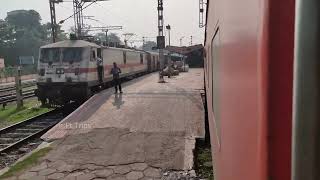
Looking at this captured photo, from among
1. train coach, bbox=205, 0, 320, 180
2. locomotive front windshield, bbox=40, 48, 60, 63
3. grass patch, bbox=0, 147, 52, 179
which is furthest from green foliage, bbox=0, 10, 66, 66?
train coach, bbox=205, 0, 320, 180

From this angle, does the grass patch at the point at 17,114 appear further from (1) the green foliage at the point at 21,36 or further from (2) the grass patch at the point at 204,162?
(1) the green foliage at the point at 21,36

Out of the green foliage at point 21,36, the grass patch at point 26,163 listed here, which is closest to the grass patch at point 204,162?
the grass patch at point 26,163

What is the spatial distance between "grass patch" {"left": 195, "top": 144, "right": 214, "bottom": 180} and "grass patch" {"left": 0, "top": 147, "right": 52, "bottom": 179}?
341 cm

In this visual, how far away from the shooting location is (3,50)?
80062mm

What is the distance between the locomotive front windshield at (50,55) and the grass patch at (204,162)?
1078cm

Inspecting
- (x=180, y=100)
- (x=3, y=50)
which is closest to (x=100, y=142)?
(x=180, y=100)

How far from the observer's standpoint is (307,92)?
25.4 inches

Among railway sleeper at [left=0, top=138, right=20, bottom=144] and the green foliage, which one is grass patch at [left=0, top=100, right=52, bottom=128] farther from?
the green foliage

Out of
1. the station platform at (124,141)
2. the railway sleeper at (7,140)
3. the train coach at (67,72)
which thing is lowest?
the railway sleeper at (7,140)

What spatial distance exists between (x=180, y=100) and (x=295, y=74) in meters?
14.0

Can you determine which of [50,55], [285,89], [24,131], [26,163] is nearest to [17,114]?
[50,55]

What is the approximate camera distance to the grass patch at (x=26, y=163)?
721 centimetres

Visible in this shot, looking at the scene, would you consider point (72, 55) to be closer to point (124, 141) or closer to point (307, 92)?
point (124, 141)

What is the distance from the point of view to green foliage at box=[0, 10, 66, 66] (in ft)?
270
